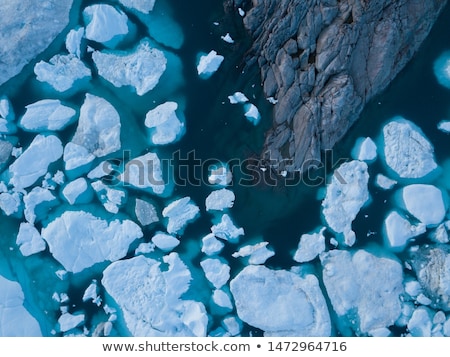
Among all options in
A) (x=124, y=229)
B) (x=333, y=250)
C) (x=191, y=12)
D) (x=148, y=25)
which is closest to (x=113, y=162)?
(x=124, y=229)

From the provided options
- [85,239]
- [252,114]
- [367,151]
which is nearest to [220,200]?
[252,114]

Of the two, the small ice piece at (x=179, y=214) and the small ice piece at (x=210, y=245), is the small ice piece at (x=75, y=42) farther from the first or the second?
the small ice piece at (x=210, y=245)

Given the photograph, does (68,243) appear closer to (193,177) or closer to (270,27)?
(193,177)

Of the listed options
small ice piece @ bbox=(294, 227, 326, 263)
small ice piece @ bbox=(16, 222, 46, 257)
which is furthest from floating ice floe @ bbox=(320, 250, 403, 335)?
small ice piece @ bbox=(16, 222, 46, 257)

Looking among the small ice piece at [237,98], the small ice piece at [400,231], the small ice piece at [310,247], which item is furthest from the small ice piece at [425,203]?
the small ice piece at [237,98]

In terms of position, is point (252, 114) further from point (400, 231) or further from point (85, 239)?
point (85, 239)

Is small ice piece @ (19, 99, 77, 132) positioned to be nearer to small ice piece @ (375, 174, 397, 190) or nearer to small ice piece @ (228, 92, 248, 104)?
small ice piece @ (228, 92, 248, 104)
